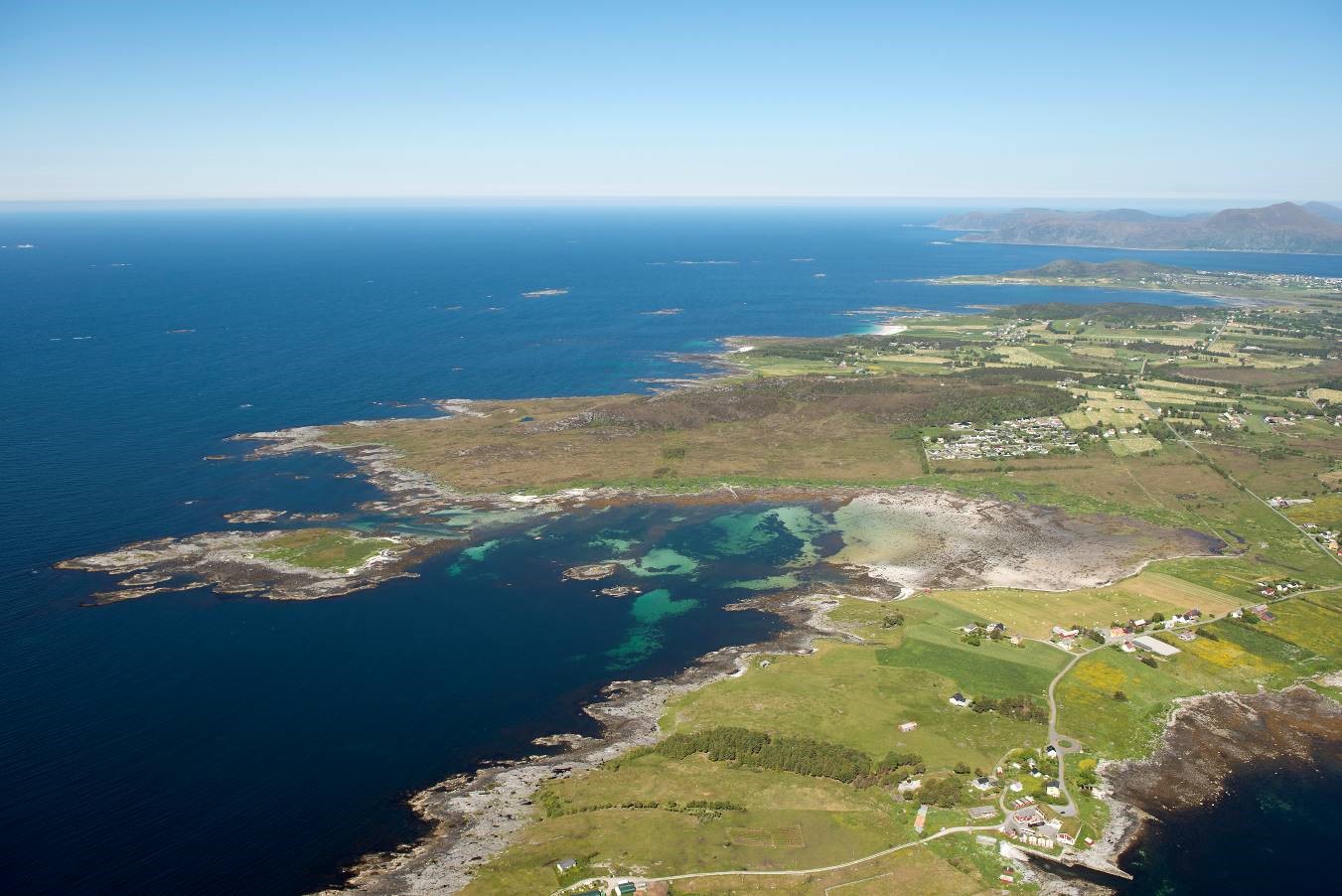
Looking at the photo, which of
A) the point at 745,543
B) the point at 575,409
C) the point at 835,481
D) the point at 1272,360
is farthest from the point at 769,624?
the point at 1272,360

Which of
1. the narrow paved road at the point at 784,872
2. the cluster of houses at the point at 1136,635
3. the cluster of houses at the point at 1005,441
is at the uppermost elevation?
the cluster of houses at the point at 1005,441

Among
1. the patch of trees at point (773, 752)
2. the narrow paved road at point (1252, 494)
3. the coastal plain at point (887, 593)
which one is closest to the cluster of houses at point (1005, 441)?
the coastal plain at point (887, 593)

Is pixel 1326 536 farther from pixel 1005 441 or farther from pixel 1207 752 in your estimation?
pixel 1207 752

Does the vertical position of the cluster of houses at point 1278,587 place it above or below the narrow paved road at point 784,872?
above

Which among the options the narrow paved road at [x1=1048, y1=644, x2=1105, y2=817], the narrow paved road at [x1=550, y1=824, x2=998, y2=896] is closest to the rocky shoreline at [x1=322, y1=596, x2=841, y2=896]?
the narrow paved road at [x1=550, y1=824, x2=998, y2=896]

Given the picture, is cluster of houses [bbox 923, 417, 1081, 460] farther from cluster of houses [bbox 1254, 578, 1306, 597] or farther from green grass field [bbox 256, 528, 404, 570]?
green grass field [bbox 256, 528, 404, 570]

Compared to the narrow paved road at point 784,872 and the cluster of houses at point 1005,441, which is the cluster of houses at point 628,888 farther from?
the cluster of houses at point 1005,441

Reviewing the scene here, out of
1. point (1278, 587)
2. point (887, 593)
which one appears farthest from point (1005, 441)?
point (887, 593)
